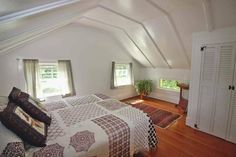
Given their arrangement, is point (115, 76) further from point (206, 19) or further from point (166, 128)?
point (206, 19)

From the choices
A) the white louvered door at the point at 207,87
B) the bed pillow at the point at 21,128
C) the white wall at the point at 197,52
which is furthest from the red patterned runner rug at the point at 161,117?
the bed pillow at the point at 21,128

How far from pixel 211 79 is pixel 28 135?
2.93 m

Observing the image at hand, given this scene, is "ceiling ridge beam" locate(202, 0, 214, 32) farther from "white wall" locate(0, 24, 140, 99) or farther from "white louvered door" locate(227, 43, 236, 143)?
"white wall" locate(0, 24, 140, 99)

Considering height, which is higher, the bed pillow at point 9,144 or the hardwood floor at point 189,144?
the bed pillow at point 9,144

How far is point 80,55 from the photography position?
144 inches

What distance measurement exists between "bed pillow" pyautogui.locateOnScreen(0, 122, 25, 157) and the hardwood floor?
1690 mm

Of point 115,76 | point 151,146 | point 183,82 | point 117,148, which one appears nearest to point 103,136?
point 117,148

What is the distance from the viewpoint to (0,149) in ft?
3.23

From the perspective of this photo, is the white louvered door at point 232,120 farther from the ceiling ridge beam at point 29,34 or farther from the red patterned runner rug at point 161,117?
the ceiling ridge beam at point 29,34

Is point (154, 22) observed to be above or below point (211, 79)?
above

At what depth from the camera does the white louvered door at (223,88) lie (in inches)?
91.7

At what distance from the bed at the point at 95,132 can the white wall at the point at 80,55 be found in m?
1.30

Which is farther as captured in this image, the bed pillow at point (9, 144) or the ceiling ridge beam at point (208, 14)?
the ceiling ridge beam at point (208, 14)

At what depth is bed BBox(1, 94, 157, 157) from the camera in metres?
1.27
